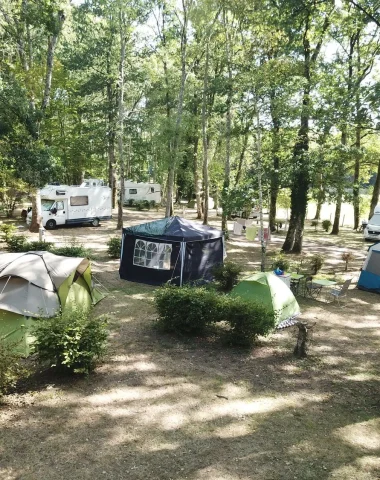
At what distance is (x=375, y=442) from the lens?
5383 millimetres

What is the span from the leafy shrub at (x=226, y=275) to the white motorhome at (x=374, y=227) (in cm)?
1424

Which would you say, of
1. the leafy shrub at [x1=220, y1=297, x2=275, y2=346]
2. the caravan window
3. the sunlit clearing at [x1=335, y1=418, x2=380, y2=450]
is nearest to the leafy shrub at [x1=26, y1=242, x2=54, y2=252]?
the caravan window

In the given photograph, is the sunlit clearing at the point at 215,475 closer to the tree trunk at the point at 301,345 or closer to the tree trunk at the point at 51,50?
the tree trunk at the point at 301,345

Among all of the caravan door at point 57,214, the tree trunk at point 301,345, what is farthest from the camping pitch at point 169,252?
the caravan door at point 57,214

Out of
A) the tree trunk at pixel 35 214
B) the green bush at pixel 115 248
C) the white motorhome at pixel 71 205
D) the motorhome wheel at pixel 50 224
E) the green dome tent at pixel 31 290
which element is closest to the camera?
the green dome tent at pixel 31 290

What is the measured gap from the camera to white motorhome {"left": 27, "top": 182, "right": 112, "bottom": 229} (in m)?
22.4

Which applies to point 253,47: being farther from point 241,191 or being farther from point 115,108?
point 115,108

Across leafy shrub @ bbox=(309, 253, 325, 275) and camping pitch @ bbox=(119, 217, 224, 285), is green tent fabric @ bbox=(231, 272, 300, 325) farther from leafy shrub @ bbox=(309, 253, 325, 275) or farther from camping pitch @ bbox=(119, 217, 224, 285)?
leafy shrub @ bbox=(309, 253, 325, 275)

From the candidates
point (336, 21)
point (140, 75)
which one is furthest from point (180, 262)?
point (140, 75)

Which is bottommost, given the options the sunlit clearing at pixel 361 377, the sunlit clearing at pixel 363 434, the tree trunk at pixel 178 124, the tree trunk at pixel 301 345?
the sunlit clearing at pixel 363 434

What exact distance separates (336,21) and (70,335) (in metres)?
15.9

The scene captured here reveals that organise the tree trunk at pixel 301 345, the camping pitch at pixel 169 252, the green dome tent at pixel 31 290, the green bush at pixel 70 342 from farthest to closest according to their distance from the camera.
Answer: the camping pitch at pixel 169 252 → the tree trunk at pixel 301 345 → the green dome tent at pixel 31 290 → the green bush at pixel 70 342

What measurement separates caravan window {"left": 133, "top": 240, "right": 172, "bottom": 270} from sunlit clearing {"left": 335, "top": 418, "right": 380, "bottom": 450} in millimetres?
7782

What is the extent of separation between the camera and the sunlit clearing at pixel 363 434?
17.5ft
